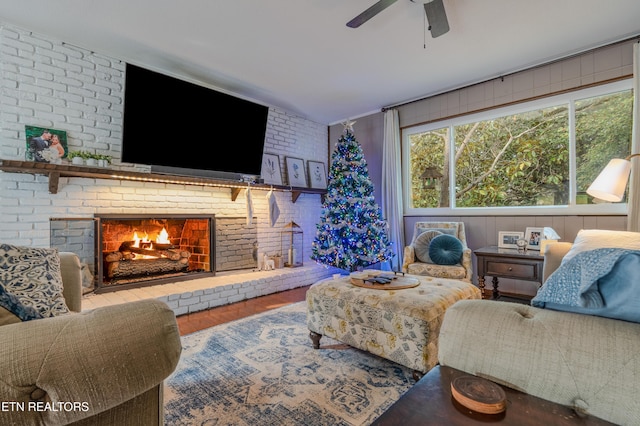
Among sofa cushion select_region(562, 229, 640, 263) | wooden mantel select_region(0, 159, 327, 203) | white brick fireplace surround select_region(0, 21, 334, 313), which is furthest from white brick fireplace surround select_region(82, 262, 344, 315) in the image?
sofa cushion select_region(562, 229, 640, 263)

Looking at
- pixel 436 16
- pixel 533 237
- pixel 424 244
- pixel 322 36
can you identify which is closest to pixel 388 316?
pixel 424 244

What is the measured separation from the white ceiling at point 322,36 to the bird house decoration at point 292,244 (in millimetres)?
1976

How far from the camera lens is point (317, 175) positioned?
201 inches

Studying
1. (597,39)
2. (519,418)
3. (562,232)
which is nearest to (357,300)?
(519,418)

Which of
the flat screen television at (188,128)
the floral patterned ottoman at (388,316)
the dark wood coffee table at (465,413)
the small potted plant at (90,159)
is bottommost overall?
the floral patterned ottoman at (388,316)

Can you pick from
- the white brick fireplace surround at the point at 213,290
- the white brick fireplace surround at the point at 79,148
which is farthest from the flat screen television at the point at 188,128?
the white brick fireplace surround at the point at 213,290

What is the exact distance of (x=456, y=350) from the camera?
0.93 metres

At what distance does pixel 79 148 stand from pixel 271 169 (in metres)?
2.19

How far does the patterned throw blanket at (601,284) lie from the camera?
795 millimetres

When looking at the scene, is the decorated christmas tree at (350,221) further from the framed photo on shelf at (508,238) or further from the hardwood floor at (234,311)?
the framed photo on shelf at (508,238)

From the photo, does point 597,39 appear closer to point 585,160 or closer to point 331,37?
point 585,160

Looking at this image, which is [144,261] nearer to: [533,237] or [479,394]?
[479,394]

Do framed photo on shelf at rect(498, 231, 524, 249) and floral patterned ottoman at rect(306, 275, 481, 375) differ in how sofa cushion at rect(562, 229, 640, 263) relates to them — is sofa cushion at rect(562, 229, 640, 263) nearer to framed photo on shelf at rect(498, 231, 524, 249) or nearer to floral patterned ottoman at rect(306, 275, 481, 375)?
floral patterned ottoman at rect(306, 275, 481, 375)

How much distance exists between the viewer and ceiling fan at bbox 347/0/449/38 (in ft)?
6.66
